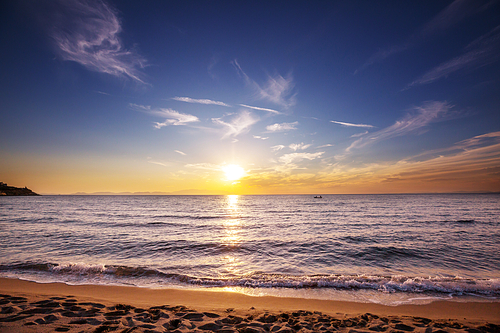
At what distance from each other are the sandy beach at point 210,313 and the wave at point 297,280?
104cm

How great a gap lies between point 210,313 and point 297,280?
15.4 feet

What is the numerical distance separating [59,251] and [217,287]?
1309 cm

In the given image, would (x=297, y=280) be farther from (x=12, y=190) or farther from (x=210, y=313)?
(x=12, y=190)

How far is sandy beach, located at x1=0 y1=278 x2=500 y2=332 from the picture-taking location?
530 centimetres

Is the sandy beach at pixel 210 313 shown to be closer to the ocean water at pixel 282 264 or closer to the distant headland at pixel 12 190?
the ocean water at pixel 282 264

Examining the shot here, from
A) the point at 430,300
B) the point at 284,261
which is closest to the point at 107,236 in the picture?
the point at 284,261

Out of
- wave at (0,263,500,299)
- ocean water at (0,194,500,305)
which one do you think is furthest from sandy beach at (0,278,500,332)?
wave at (0,263,500,299)

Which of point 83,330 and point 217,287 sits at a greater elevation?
point 83,330

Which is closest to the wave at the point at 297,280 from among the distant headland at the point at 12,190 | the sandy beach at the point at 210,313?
the sandy beach at the point at 210,313

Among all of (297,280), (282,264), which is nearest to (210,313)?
(297,280)

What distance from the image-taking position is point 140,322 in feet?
18.0

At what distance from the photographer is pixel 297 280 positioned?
9289 mm

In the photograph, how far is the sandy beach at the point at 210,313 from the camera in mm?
5305

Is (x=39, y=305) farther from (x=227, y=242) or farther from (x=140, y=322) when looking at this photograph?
(x=227, y=242)
